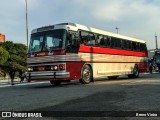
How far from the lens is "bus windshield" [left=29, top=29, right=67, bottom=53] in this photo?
17.8 m

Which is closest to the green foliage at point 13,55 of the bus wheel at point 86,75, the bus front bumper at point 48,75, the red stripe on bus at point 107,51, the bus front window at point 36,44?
the red stripe on bus at point 107,51

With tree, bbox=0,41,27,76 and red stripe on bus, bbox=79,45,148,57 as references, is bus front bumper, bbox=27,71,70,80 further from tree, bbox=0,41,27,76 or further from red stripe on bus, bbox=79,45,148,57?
tree, bbox=0,41,27,76

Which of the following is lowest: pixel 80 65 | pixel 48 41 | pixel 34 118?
pixel 34 118

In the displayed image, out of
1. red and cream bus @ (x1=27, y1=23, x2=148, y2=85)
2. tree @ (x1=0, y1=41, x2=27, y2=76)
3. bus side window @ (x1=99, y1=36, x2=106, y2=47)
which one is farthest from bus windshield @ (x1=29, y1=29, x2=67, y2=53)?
tree @ (x1=0, y1=41, x2=27, y2=76)

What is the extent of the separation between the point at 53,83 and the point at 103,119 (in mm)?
13490

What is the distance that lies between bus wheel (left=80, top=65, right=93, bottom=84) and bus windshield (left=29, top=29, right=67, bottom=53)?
2315mm

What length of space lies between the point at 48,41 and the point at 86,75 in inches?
118

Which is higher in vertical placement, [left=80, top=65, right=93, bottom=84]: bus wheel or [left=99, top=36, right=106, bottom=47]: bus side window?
[left=99, top=36, right=106, bottom=47]: bus side window

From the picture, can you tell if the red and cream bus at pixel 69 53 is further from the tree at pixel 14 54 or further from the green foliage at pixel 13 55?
the tree at pixel 14 54

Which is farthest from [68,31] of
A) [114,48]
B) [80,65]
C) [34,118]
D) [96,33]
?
[34,118]

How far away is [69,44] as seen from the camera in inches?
706

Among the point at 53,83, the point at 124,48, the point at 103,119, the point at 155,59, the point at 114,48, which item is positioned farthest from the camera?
the point at 155,59

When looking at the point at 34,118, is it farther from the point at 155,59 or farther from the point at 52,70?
the point at 155,59

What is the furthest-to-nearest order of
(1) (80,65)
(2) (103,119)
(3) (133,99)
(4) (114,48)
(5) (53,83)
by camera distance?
(4) (114,48), (5) (53,83), (1) (80,65), (3) (133,99), (2) (103,119)
